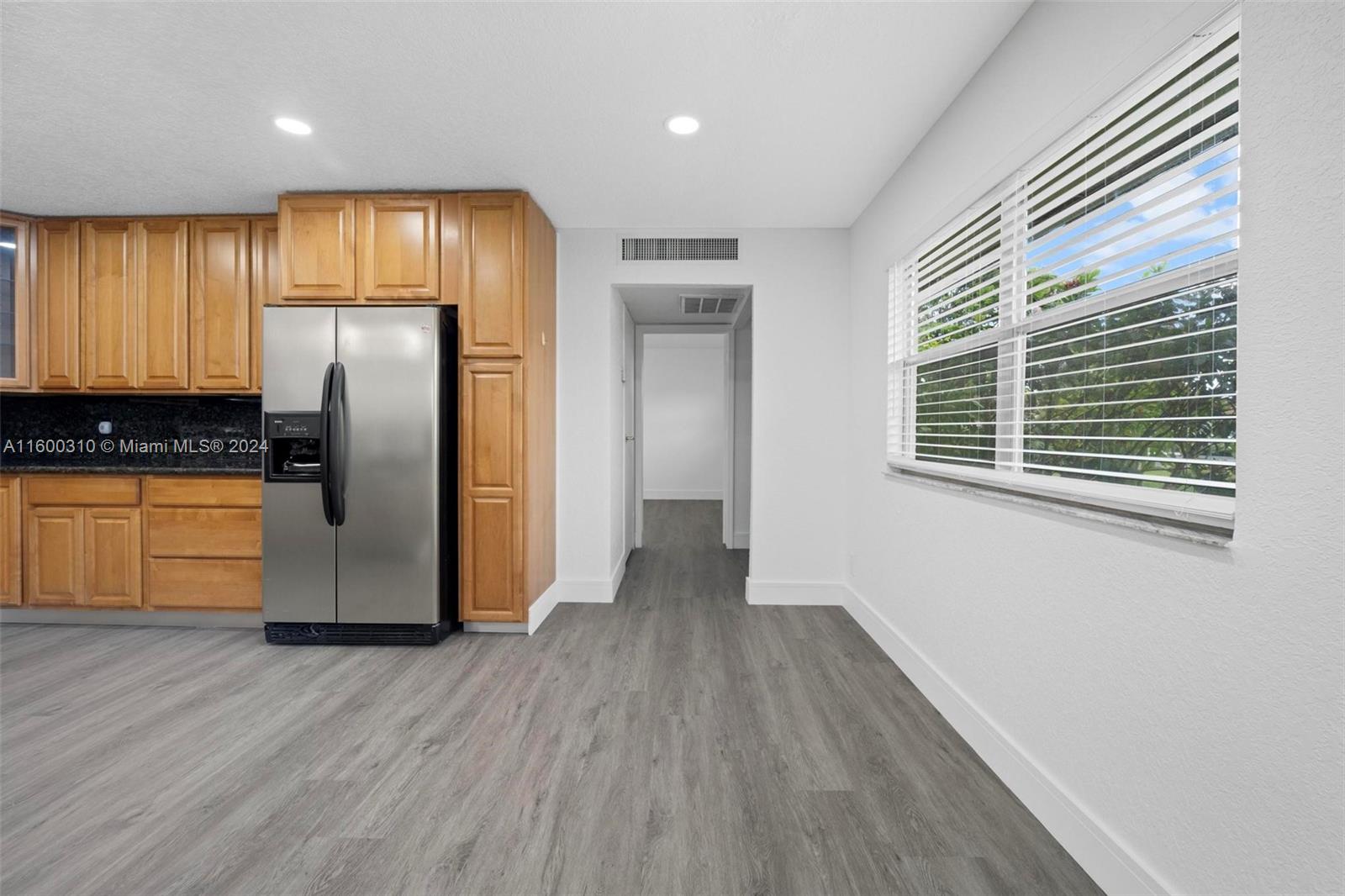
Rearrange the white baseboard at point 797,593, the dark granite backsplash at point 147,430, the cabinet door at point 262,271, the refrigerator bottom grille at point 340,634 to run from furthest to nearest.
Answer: the white baseboard at point 797,593, the dark granite backsplash at point 147,430, the cabinet door at point 262,271, the refrigerator bottom grille at point 340,634

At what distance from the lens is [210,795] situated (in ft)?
5.98

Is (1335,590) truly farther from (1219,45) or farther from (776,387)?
(776,387)

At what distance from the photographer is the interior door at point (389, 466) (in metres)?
3.02

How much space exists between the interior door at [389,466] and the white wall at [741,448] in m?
3.27

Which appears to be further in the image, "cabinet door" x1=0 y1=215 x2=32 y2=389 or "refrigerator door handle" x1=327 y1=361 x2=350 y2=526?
"cabinet door" x1=0 y1=215 x2=32 y2=389

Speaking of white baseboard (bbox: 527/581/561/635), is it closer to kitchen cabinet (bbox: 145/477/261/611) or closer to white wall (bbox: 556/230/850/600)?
white wall (bbox: 556/230/850/600)

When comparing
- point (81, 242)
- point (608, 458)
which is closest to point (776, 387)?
point (608, 458)

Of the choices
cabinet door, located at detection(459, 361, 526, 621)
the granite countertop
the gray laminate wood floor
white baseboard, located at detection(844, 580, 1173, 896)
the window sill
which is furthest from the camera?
the granite countertop

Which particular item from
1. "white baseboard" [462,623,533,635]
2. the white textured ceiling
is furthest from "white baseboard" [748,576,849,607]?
the white textured ceiling

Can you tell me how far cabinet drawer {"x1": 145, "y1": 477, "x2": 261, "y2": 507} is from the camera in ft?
10.9

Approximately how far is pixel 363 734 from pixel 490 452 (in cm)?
152

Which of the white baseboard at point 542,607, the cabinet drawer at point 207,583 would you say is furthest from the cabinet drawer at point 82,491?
the white baseboard at point 542,607

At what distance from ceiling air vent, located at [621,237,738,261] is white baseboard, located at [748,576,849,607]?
223 cm

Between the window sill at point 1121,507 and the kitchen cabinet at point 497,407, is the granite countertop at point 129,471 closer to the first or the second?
the kitchen cabinet at point 497,407
